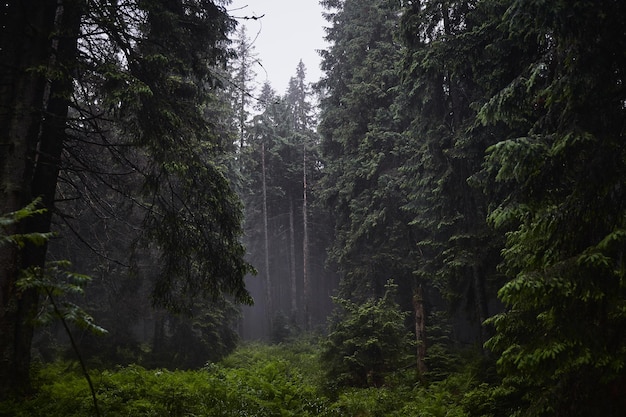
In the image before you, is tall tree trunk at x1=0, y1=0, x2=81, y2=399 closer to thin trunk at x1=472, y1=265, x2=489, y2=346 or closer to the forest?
the forest

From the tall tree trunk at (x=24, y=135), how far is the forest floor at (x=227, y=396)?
0.87 metres

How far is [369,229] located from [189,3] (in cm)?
1120

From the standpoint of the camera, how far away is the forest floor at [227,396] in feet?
21.6

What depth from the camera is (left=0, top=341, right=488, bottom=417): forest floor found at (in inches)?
259

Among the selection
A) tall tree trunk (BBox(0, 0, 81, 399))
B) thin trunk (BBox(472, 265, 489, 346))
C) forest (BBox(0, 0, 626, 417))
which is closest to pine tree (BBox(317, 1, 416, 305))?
forest (BBox(0, 0, 626, 417))

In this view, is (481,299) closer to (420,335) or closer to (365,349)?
(420,335)

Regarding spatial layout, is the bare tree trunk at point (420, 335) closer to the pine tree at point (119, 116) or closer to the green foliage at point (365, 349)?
the green foliage at point (365, 349)

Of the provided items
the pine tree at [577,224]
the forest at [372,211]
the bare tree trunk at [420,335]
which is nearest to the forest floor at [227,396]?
the forest at [372,211]

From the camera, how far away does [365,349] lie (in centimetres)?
1185

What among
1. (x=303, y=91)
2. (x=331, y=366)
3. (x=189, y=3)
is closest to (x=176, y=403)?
(x=331, y=366)

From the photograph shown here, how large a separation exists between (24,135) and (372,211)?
43.8 ft

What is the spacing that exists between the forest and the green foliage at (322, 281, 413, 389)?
0.07 metres

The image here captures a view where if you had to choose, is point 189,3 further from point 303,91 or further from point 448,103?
point 303,91

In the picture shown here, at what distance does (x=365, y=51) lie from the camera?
2047cm
